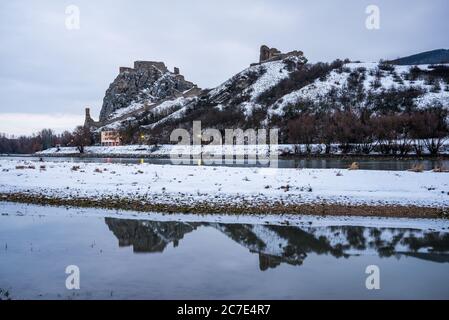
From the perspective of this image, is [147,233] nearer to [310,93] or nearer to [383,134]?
[383,134]

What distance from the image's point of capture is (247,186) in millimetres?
25906

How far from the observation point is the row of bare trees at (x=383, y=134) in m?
77.1

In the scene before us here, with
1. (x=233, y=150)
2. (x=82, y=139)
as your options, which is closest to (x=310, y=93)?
(x=233, y=150)

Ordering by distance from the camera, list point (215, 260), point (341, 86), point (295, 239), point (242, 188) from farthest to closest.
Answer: point (341, 86), point (242, 188), point (295, 239), point (215, 260)

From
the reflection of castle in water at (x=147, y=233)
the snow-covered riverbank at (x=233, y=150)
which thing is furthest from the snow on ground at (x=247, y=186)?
the snow-covered riverbank at (x=233, y=150)

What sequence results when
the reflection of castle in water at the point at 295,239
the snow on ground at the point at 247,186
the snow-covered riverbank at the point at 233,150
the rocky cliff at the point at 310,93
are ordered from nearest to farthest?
the reflection of castle in water at the point at 295,239, the snow on ground at the point at 247,186, the snow-covered riverbank at the point at 233,150, the rocky cliff at the point at 310,93

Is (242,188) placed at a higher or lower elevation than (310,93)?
lower

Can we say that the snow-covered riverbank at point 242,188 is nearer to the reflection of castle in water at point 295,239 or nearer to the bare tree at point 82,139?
the reflection of castle in water at point 295,239

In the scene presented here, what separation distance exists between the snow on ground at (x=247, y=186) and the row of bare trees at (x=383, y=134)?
5105 cm

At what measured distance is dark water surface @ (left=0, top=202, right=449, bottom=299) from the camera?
29.7 ft

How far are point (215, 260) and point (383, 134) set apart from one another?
76435mm

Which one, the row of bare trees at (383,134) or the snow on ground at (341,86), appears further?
the snow on ground at (341,86)

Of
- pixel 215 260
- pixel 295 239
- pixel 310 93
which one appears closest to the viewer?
pixel 215 260
